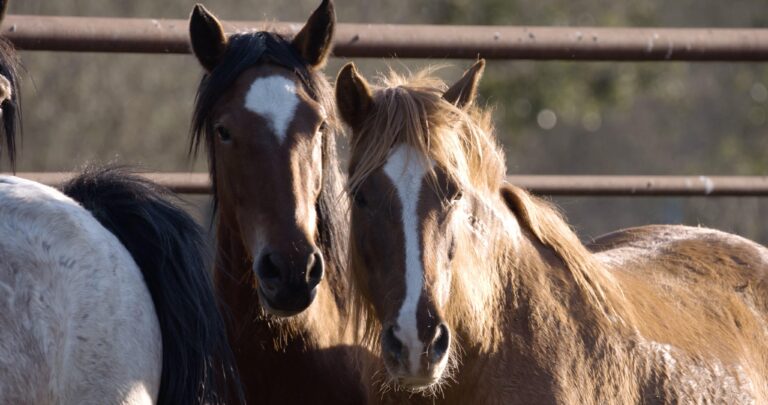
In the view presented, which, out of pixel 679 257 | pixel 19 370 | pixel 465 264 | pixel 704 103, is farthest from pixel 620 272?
pixel 704 103

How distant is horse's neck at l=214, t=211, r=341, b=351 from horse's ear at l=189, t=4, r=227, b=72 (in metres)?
0.49

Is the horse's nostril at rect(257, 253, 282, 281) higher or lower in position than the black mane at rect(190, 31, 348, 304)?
lower

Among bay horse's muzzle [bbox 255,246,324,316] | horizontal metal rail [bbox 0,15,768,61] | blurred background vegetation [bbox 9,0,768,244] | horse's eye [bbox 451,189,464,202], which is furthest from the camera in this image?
blurred background vegetation [bbox 9,0,768,244]

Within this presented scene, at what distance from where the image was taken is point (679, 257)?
3855mm

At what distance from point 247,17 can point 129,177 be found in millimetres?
12799

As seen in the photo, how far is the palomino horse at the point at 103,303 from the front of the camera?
245cm

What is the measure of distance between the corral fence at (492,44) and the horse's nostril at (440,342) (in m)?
1.46

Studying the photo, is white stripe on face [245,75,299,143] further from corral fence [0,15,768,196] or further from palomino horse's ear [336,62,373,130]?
corral fence [0,15,768,196]

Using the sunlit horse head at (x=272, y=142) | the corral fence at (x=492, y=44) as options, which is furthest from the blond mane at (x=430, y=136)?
the corral fence at (x=492, y=44)

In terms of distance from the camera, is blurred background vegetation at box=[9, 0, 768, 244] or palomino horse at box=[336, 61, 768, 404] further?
blurred background vegetation at box=[9, 0, 768, 244]

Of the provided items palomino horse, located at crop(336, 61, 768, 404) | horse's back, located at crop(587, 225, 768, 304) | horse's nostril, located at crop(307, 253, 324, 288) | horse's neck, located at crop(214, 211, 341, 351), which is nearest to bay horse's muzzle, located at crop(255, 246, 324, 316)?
horse's nostril, located at crop(307, 253, 324, 288)

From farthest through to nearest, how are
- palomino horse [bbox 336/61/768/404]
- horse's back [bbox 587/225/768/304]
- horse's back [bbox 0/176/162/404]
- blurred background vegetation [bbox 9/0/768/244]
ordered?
blurred background vegetation [bbox 9/0/768/244] → horse's back [bbox 587/225/768/304] → palomino horse [bbox 336/61/768/404] → horse's back [bbox 0/176/162/404]

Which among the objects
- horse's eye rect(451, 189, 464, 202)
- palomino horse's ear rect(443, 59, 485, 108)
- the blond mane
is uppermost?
palomino horse's ear rect(443, 59, 485, 108)

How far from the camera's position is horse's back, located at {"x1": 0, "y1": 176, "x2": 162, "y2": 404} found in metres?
2.43
